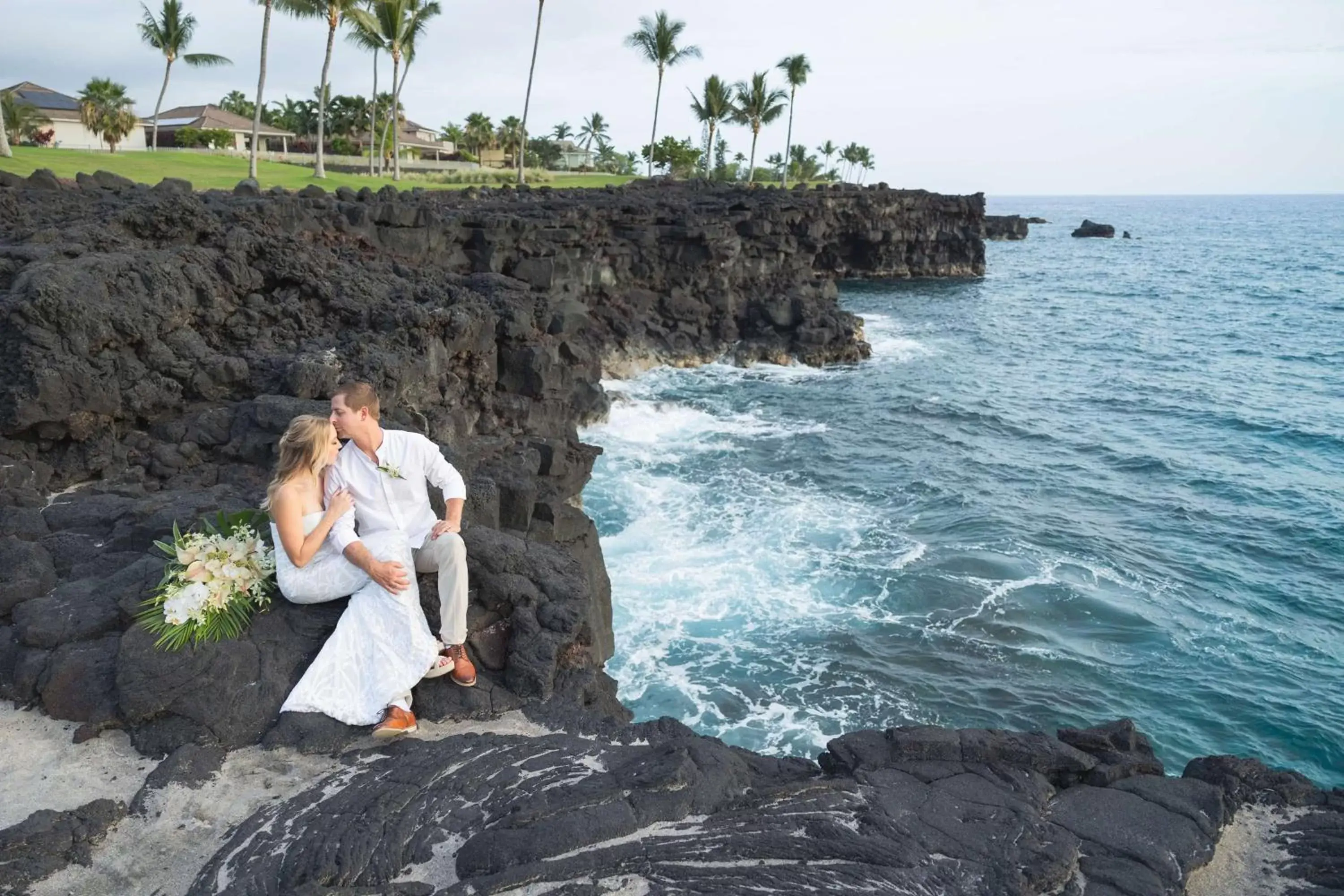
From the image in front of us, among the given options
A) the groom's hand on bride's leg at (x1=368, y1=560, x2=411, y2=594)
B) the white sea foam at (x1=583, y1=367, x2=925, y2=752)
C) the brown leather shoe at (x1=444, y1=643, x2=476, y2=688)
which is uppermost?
the groom's hand on bride's leg at (x1=368, y1=560, x2=411, y2=594)

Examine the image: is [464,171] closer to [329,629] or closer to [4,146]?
[4,146]

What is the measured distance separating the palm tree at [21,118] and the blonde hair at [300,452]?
54885 millimetres

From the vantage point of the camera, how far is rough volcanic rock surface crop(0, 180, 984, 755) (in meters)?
7.23

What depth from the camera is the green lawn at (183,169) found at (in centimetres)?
3005

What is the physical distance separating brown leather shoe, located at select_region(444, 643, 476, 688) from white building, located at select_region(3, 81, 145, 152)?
69126 mm

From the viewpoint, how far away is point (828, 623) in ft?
53.5

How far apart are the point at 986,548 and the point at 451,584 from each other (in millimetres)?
15130

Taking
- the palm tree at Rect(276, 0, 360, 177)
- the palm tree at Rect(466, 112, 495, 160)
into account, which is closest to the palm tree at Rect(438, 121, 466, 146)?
the palm tree at Rect(466, 112, 495, 160)

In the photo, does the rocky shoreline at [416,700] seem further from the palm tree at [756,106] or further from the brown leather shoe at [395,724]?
the palm tree at [756,106]

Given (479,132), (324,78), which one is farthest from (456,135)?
(324,78)

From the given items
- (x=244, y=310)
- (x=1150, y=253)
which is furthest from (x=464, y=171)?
(x=1150, y=253)

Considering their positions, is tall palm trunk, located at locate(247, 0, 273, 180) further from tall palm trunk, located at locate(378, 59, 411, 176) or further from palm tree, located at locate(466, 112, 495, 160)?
palm tree, located at locate(466, 112, 495, 160)

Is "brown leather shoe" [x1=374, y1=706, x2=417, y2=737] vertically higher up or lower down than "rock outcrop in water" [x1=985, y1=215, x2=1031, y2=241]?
lower down

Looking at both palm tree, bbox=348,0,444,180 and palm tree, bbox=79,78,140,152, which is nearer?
palm tree, bbox=348,0,444,180
